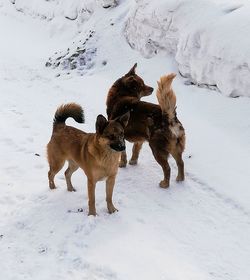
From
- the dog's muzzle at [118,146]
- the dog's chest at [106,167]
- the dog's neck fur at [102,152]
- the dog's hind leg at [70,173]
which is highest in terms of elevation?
the dog's muzzle at [118,146]

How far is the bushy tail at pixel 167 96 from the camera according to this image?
5836 mm

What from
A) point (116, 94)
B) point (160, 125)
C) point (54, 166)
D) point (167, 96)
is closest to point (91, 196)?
point (54, 166)

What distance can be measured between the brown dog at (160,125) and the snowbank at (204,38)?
2.56m

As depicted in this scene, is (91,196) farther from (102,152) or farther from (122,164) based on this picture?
(122,164)

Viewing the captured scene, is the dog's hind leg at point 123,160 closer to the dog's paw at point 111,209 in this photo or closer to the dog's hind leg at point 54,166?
the dog's hind leg at point 54,166

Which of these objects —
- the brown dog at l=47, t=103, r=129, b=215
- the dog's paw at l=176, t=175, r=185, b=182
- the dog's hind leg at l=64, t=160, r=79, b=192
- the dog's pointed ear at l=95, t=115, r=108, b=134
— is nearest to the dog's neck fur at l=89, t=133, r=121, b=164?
the brown dog at l=47, t=103, r=129, b=215

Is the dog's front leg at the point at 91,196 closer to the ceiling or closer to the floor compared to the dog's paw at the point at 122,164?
closer to the ceiling

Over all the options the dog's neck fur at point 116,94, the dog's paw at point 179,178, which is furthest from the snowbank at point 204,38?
the dog's paw at point 179,178

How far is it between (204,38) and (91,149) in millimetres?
5169

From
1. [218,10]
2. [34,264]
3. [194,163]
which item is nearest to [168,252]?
[34,264]

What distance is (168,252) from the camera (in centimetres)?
485

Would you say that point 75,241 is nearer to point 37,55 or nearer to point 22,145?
point 22,145

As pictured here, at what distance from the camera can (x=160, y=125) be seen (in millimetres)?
6109

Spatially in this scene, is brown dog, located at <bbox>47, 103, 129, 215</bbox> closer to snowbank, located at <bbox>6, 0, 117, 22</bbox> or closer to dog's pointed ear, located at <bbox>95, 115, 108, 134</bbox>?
dog's pointed ear, located at <bbox>95, 115, 108, 134</bbox>
